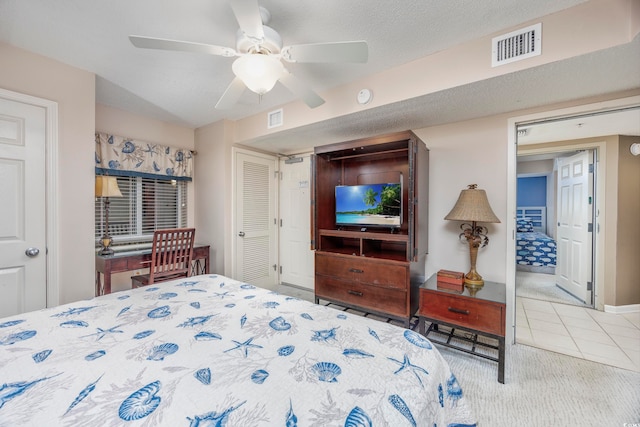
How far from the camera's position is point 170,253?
9.51 feet

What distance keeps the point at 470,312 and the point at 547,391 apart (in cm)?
65

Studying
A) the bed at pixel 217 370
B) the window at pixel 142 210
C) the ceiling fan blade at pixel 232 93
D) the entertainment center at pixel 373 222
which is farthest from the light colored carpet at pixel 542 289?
the window at pixel 142 210

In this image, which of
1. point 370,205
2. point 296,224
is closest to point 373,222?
point 370,205

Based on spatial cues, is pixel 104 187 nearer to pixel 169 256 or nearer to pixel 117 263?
pixel 117 263

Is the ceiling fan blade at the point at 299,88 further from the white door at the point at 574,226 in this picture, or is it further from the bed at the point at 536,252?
the bed at the point at 536,252

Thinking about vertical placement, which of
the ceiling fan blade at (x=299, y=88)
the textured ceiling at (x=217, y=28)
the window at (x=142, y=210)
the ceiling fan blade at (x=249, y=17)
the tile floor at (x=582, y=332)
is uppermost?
the textured ceiling at (x=217, y=28)

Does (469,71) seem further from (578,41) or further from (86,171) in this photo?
(86,171)

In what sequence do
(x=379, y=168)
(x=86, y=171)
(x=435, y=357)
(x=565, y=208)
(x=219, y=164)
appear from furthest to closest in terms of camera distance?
(x=565, y=208), (x=219, y=164), (x=379, y=168), (x=86, y=171), (x=435, y=357)

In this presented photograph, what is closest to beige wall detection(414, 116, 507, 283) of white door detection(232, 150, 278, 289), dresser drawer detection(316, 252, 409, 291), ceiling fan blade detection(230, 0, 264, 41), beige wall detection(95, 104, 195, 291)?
dresser drawer detection(316, 252, 409, 291)

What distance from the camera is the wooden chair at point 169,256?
2768 millimetres

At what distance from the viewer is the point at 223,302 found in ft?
5.20

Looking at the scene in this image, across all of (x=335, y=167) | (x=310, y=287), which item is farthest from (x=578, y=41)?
(x=310, y=287)

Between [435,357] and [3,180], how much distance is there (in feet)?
10.4

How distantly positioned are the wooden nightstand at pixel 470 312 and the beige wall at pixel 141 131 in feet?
9.89
